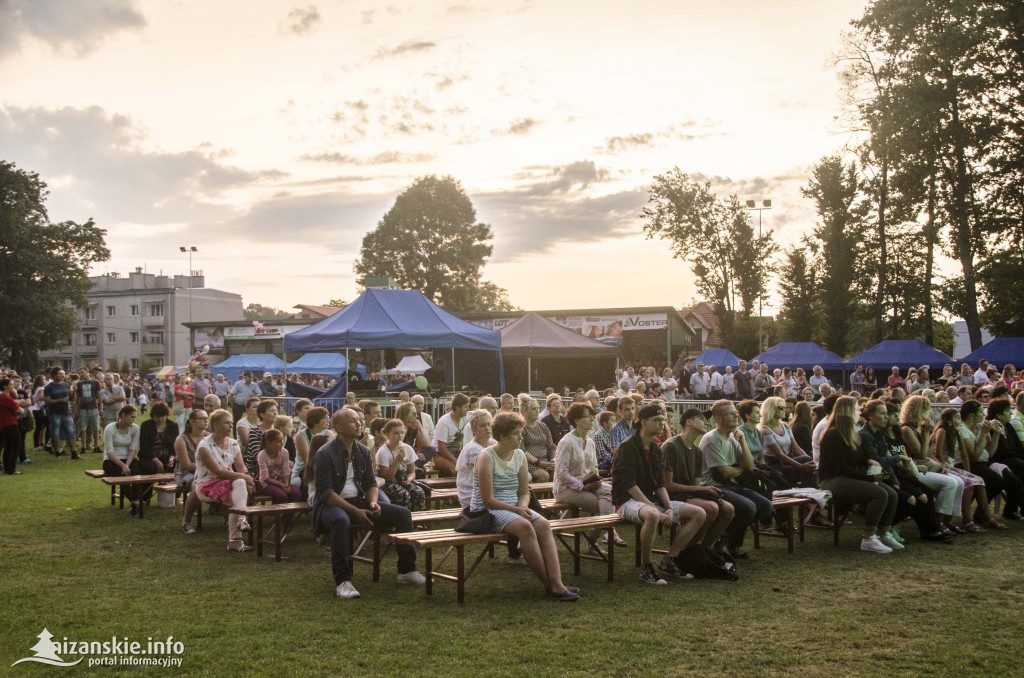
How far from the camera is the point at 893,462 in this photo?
898 cm

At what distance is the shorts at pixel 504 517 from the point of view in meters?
6.69

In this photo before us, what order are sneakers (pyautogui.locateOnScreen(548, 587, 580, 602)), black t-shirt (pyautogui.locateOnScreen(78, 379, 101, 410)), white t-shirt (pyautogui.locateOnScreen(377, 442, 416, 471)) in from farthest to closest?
black t-shirt (pyautogui.locateOnScreen(78, 379, 101, 410))
white t-shirt (pyautogui.locateOnScreen(377, 442, 416, 471))
sneakers (pyautogui.locateOnScreen(548, 587, 580, 602))

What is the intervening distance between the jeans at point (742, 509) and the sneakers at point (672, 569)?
81 centimetres

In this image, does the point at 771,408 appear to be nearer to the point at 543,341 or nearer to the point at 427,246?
the point at 543,341

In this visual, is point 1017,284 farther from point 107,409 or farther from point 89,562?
point 89,562

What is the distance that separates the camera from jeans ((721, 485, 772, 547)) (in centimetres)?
788

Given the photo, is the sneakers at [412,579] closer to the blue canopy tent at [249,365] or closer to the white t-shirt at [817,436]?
the white t-shirt at [817,436]

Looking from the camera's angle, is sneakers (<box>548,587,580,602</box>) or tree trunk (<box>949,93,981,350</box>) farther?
tree trunk (<box>949,93,981,350</box>)

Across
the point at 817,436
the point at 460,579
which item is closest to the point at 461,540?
the point at 460,579

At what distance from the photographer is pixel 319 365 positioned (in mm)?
44438

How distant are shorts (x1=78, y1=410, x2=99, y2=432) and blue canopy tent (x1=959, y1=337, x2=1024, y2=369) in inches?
997

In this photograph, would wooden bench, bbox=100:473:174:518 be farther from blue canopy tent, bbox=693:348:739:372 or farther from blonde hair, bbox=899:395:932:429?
blue canopy tent, bbox=693:348:739:372

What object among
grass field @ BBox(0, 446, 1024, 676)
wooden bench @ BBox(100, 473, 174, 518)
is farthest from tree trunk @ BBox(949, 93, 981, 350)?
wooden bench @ BBox(100, 473, 174, 518)

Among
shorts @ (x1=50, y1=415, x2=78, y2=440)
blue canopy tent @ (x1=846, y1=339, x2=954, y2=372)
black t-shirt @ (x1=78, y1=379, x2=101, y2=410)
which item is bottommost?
shorts @ (x1=50, y1=415, x2=78, y2=440)
